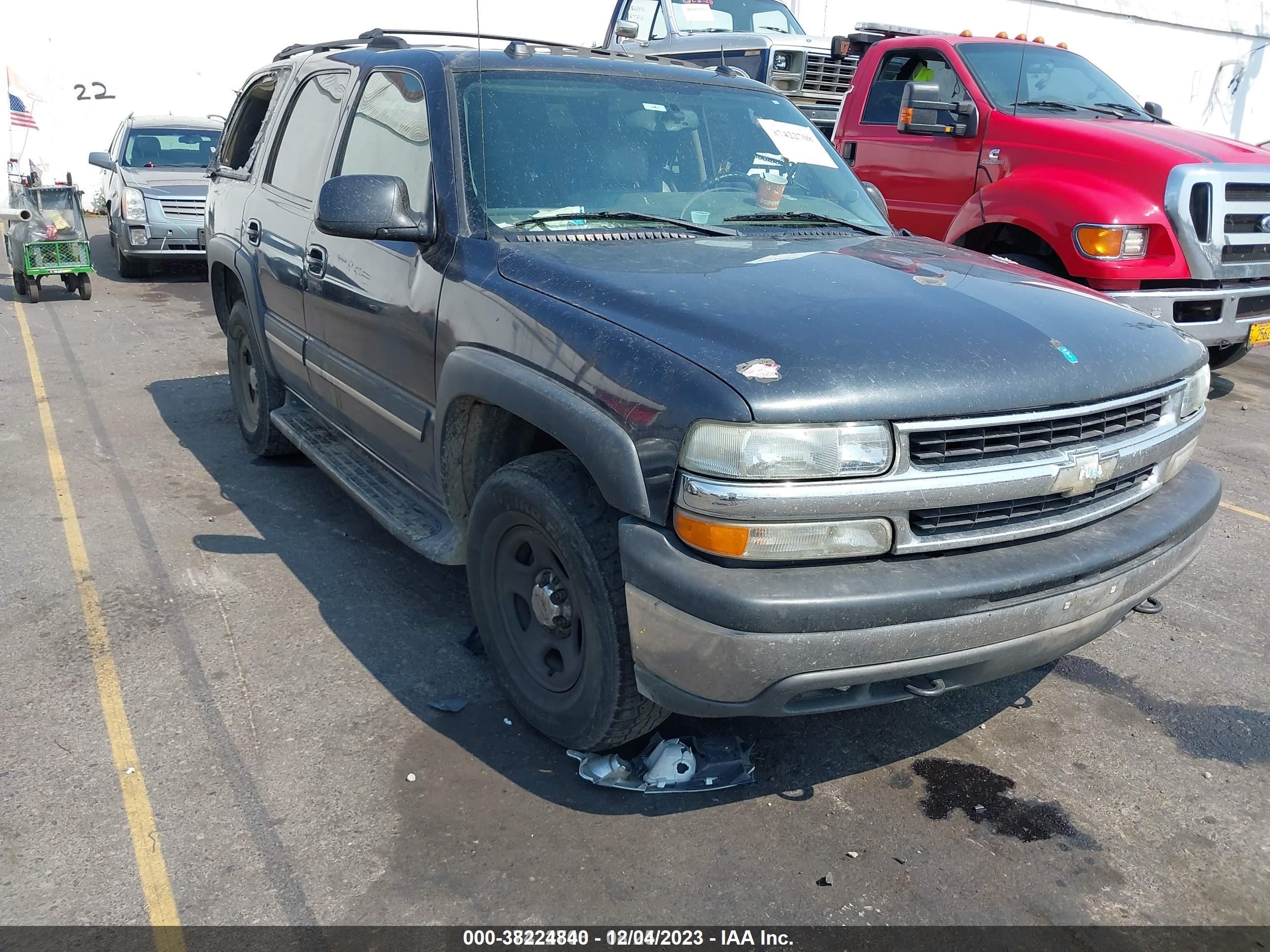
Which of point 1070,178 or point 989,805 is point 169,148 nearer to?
point 1070,178

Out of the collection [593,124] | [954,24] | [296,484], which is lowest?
[296,484]

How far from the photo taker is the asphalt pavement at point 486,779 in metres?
2.64

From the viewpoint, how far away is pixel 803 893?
265cm

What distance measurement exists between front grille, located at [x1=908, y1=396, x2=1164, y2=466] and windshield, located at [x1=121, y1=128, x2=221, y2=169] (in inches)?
488

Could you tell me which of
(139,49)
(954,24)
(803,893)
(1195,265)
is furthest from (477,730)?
(954,24)

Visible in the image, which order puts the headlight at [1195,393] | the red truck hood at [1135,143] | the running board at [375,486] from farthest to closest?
the red truck hood at [1135,143] → the running board at [375,486] → the headlight at [1195,393]

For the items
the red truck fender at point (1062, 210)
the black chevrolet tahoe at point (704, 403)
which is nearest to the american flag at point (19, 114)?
the black chevrolet tahoe at point (704, 403)

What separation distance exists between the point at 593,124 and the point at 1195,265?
4476mm

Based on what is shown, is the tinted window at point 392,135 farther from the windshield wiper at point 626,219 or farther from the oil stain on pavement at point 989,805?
the oil stain on pavement at point 989,805

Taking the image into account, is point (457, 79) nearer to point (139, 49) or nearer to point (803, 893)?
point (803, 893)

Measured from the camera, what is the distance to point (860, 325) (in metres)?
2.75

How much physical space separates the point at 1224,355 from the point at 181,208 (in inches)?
413

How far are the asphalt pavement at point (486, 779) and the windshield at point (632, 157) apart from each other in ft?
5.31

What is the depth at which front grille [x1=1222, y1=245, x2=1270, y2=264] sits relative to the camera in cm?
658
